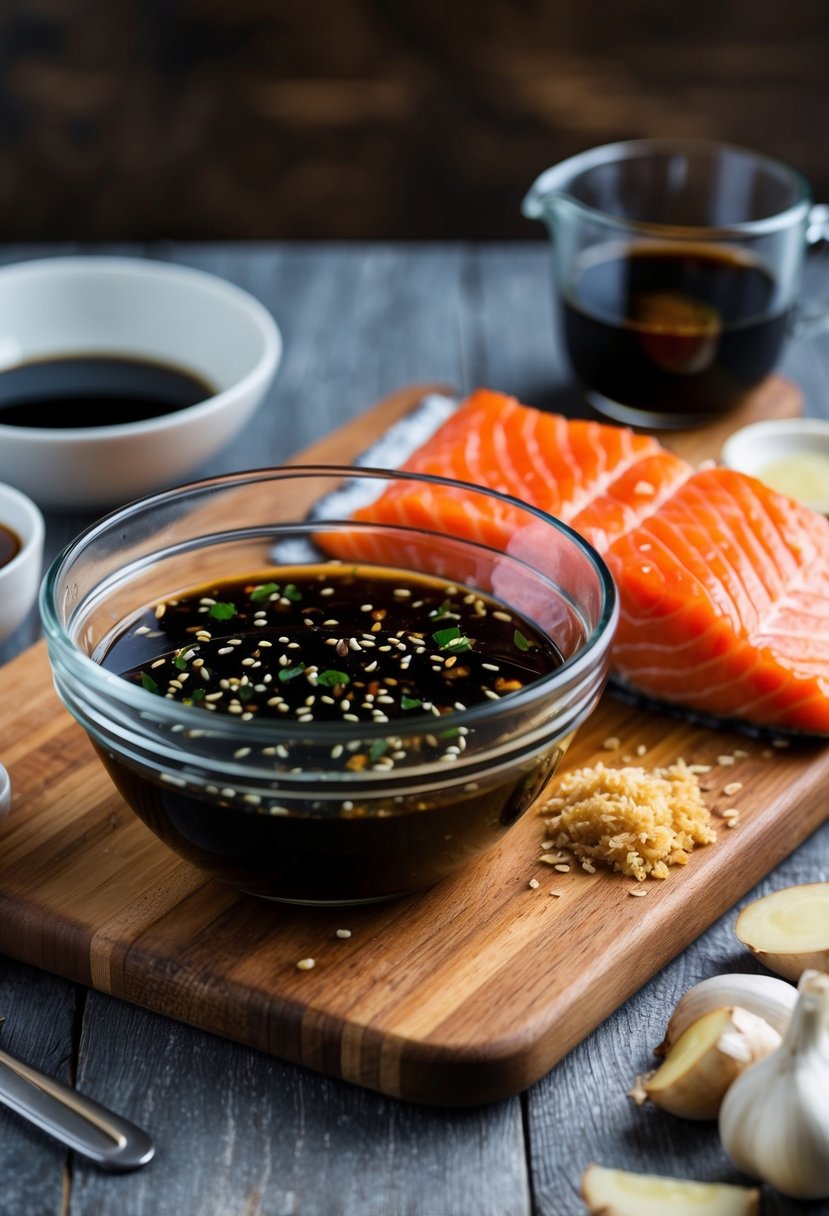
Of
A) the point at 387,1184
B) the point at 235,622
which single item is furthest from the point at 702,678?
the point at 387,1184

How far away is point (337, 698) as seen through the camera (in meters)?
2.15

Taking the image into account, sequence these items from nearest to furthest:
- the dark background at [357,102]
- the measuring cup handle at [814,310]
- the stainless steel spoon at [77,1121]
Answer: the stainless steel spoon at [77,1121] < the measuring cup handle at [814,310] < the dark background at [357,102]

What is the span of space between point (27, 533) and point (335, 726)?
1.23m

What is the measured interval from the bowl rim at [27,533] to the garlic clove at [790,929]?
144 cm

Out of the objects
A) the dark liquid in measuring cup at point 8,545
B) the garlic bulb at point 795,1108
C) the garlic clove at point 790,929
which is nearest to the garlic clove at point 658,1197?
the garlic bulb at point 795,1108

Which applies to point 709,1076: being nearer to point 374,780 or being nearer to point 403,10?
point 374,780

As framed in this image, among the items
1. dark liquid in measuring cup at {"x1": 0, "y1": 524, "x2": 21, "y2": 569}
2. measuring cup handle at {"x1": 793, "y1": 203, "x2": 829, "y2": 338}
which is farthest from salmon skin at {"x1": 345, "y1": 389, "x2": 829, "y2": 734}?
measuring cup handle at {"x1": 793, "y1": 203, "x2": 829, "y2": 338}

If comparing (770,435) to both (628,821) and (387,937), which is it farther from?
(387,937)

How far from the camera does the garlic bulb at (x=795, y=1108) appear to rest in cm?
178

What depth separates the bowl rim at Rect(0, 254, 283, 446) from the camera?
3133 millimetres

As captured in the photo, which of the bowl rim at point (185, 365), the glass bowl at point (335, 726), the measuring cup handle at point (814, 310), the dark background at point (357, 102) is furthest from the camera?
the dark background at point (357, 102)

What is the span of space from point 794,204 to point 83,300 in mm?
1821

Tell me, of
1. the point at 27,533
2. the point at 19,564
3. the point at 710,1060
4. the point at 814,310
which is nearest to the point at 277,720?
the point at 710,1060

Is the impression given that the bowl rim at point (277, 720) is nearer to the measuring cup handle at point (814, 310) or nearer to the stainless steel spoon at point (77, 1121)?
the stainless steel spoon at point (77, 1121)
